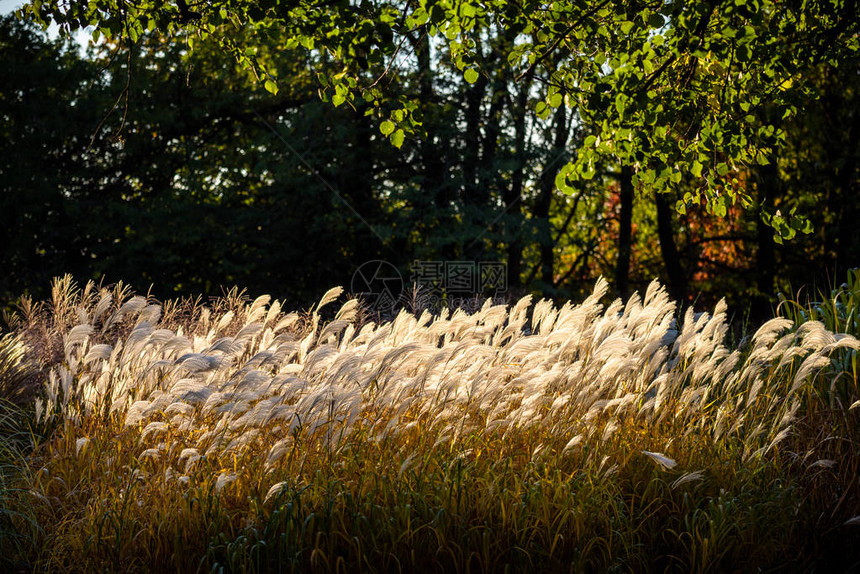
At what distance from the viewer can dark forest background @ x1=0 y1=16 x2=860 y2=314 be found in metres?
13.5

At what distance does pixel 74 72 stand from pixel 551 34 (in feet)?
39.2

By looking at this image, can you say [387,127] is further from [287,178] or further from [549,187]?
[549,187]

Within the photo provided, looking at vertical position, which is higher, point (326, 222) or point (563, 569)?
point (326, 222)

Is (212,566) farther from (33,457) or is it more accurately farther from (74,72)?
(74,72)

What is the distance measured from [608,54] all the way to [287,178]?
30.4 feet

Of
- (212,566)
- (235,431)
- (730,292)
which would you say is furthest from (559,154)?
(212,566)

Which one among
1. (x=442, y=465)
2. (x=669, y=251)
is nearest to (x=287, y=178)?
(x=669, y=251)

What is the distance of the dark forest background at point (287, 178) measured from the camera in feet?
44.2

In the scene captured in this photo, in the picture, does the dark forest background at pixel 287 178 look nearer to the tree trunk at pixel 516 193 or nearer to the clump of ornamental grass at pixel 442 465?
the tree trunk at pixel 516 193

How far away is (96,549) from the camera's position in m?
3.31

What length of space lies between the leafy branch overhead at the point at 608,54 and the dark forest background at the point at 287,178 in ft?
22.7

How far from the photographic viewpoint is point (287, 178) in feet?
44.3

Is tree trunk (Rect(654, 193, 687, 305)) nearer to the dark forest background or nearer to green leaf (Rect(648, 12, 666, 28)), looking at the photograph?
the dark forest background

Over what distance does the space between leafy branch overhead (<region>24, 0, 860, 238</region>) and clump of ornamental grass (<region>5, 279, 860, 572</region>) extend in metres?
1.18
